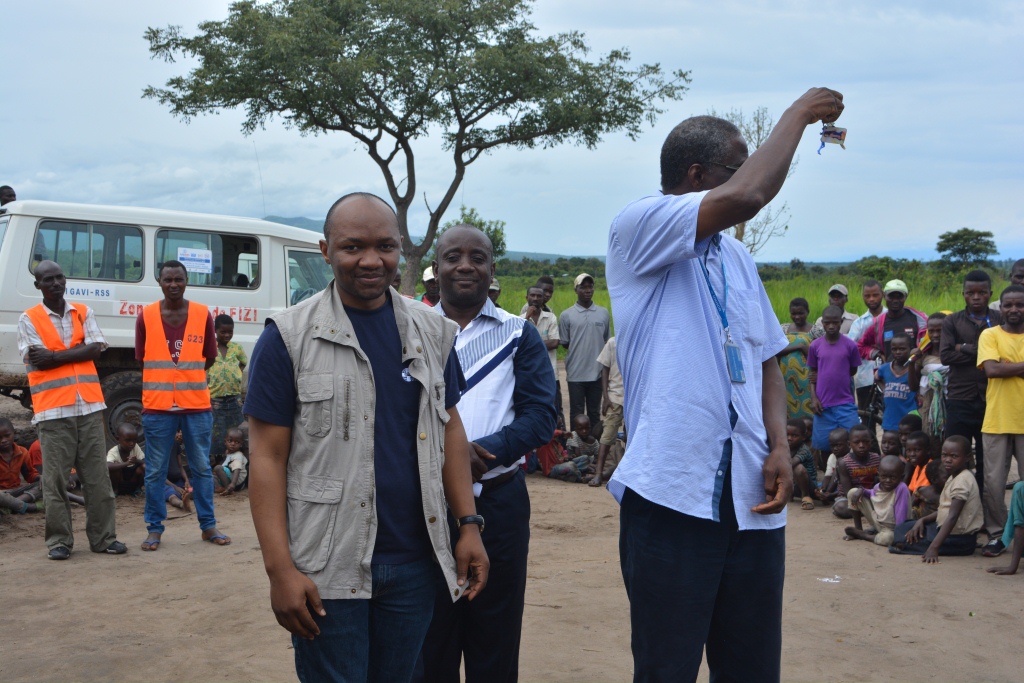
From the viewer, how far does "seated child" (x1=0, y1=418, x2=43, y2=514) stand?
767cm

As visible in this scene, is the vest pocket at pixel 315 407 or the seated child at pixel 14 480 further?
the seated child at pixel 14 480

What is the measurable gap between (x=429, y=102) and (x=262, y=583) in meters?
17.1

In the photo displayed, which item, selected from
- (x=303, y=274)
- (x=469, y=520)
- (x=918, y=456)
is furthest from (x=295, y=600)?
(x=303, y=274)

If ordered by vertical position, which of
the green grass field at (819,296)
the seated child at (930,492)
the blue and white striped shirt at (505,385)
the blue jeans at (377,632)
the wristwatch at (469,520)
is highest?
the green grass field at (819,296)

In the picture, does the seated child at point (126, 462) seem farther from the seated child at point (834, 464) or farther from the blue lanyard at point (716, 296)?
the blue lanyard at point (716, 296)

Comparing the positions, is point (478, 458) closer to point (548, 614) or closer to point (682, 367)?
point (682, 367)

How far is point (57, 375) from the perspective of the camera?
21.2 ft

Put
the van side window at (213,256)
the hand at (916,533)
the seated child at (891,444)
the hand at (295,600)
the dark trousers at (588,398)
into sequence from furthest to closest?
the dark trousers at (588,398), the van side window at (213,256), the seated child at (891,444), the hand at (916,533), the hand at (295,600)

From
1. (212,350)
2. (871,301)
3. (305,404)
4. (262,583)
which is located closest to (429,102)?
(871,301)

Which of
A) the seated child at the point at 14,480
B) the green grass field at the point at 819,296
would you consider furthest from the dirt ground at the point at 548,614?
the green grass field at the point at 819,296

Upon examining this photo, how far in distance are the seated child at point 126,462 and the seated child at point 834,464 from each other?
6.32 metres

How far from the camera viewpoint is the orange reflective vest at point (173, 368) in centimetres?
679

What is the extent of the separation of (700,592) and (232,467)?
744cm

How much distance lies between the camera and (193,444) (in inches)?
275
